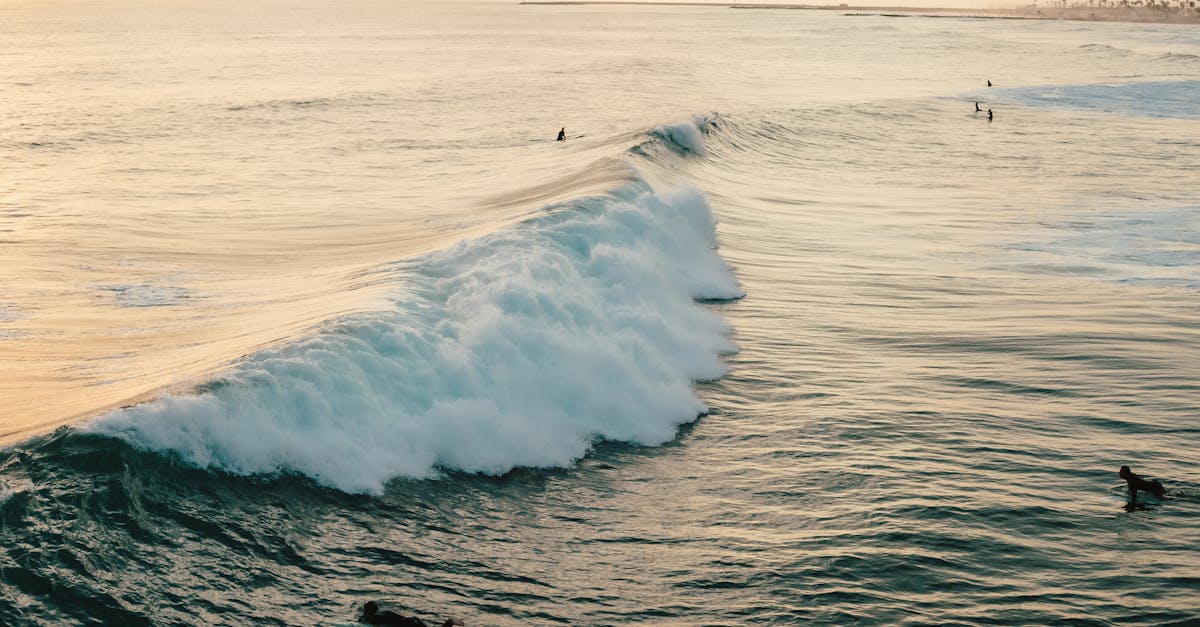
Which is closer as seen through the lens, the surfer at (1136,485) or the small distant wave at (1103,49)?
the surfer at (1136,485)

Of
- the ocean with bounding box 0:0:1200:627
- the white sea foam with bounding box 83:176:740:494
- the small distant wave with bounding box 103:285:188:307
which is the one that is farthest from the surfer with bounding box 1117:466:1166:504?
the small distant wave with bounding box 103:285:188:307

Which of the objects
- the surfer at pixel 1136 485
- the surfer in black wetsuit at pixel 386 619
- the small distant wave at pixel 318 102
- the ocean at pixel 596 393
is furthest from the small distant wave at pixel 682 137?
the surfer in black wetsuit at pixel 386 619

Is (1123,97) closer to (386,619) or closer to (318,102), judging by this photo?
(318,102)

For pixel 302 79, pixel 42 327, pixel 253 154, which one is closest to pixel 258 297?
pixel 42 327

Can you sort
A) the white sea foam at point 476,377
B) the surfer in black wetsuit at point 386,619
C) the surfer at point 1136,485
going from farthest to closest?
the surfer at point 1136,485, the white sea foam at point 476,377, the surfer in black wetsuit at point 386,619

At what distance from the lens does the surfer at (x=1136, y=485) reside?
10.2m

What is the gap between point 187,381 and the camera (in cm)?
1012

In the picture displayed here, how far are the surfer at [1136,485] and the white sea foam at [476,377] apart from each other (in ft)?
15.3

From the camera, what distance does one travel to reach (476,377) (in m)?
11.7

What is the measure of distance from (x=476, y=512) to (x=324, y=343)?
8.30 feet

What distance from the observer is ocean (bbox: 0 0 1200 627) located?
27.8ft

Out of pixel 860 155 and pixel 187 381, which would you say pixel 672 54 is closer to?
pixel 860 155

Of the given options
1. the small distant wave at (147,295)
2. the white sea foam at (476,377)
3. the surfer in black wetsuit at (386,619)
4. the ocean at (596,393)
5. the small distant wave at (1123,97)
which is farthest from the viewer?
the small distant wave at (1123,97)

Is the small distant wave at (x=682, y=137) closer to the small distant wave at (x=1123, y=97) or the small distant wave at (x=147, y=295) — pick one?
the small distant wave at (x=147, y=295)
